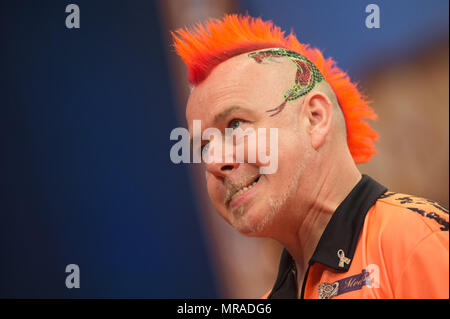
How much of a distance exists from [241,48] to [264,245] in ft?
4.09

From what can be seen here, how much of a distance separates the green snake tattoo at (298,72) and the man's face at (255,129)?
1 cm

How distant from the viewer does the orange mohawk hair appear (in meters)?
1.52

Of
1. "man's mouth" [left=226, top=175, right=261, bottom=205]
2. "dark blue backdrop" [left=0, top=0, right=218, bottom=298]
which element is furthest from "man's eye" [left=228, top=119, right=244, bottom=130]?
"dark blue backdrop" [left=0, top=0, right=218, bottom=298]

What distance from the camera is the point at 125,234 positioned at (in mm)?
2340

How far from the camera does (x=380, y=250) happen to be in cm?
115

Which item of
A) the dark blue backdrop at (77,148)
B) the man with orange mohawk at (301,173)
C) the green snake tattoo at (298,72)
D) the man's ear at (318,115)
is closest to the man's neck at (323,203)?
the man with orange mohawk at (301,173)

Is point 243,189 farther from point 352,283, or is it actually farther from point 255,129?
point 352,283

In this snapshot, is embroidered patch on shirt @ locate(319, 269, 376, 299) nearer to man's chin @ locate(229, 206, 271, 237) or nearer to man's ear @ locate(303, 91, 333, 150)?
man's chin @ locate(229, 206, 271, 237)

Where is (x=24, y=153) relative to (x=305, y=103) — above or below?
above

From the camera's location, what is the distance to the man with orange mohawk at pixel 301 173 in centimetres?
121

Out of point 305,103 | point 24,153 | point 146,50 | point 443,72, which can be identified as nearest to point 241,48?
point 305,103

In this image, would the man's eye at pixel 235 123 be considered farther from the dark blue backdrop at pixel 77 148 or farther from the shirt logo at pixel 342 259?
the dark blue backdrop at pixel 77 148
